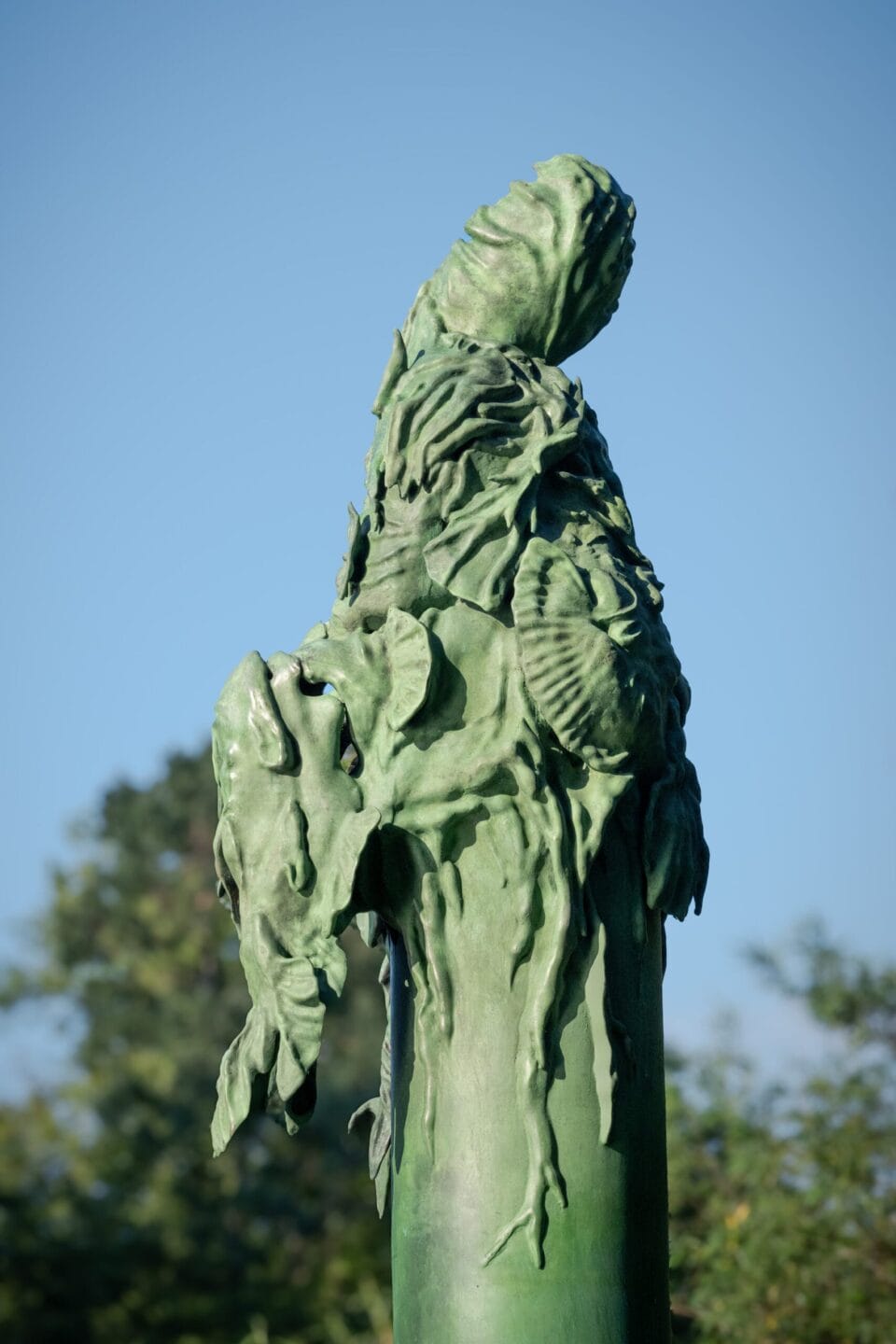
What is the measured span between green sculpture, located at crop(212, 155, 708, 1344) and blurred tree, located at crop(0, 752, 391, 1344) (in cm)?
717

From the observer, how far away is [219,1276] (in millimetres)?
11766

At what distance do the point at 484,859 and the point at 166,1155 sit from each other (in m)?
10.7

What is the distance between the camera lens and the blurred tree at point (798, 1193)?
5.25m

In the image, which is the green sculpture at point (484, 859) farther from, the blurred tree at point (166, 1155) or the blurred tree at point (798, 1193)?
the blurred tree at point (166, 1155)

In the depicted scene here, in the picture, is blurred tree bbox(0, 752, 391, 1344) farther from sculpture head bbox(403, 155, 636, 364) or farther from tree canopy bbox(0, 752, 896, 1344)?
sculpture head bbox(403, 155, 636, 364)

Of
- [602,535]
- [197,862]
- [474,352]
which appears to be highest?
[197,862]

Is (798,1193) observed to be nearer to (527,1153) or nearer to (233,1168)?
(527,1153)

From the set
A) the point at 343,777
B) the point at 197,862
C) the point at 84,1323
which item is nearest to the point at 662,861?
the point at 343,777

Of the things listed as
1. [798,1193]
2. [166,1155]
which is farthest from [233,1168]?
[798,1193]

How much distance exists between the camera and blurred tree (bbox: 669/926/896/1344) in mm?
5246

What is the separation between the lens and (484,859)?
91.7 inches

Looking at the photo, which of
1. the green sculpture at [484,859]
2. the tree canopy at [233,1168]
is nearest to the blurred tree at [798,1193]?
the tree canopy at [233,1168]

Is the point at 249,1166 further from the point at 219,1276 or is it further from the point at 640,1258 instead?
the point at 640,1258

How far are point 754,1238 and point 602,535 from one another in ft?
12.0
